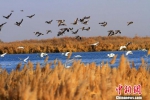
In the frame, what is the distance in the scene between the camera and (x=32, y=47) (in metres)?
55.2

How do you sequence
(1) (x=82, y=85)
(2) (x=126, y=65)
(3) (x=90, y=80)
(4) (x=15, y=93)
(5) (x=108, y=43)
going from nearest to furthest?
1. (1) (x=82, y=85)
2. (4) (x=15, y=93)
3. (3) (x=90, y=80)
4. (2) (x=126, y=65)
5. (5) (x=108, y=43)

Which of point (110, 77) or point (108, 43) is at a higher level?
point (110, 77)

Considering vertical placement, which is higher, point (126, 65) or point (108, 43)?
point (126, 65)

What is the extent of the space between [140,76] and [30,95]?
3.48 m

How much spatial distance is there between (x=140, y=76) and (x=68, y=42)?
159 feet

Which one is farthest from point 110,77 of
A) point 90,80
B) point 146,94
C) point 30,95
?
point 30,95

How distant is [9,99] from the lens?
7.02m

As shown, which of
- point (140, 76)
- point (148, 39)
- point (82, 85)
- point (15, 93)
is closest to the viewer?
point (82, 85)

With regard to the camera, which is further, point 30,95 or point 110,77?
point 110,77

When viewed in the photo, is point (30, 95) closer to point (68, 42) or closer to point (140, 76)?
point (140, 76)

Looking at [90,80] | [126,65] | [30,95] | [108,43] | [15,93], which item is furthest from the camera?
[108,43]

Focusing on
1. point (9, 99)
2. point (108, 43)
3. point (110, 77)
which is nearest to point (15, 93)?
point (9, 99)

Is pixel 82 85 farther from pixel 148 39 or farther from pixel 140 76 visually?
pixel 148 39

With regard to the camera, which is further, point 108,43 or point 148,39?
point 148,39
